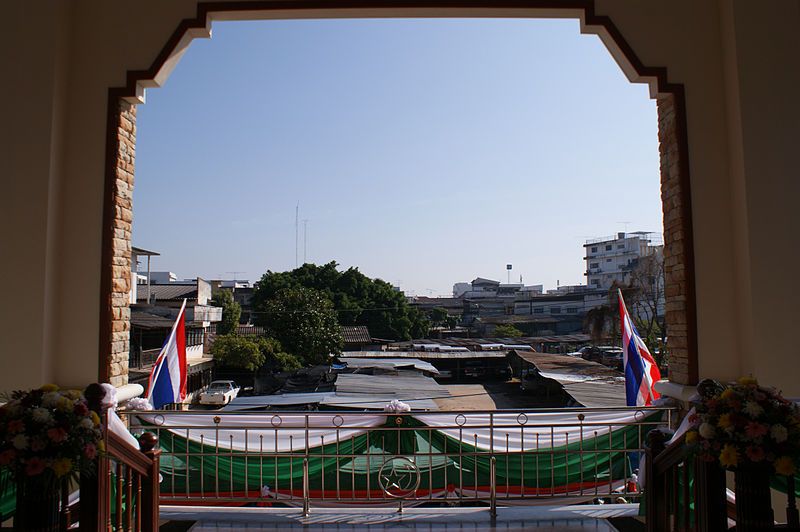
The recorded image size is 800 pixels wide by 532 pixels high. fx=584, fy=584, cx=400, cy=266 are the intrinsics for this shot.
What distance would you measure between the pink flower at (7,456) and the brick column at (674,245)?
4284mm

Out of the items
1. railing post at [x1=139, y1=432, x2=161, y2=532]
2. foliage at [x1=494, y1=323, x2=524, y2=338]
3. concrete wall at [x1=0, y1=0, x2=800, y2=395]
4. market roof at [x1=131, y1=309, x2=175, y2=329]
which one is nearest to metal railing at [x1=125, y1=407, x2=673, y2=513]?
concrete wall at [x1=0, y1=0, x2=800, y2=395]

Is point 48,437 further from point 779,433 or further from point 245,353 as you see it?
point 245,353

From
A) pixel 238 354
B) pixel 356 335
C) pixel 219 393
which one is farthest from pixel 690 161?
pixel 356 335

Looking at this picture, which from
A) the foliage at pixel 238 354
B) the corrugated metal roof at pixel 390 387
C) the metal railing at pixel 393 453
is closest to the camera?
the metal railing at pixel 393 453

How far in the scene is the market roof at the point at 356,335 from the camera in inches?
1363

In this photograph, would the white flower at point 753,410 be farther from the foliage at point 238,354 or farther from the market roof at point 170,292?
the market roof at point 170,292

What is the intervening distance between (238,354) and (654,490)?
22.7 meters

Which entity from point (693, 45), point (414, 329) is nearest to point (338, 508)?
point (693, 45)

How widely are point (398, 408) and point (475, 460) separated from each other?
2.42 feet

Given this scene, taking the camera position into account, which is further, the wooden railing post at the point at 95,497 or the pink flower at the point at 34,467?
the wooden railing post at the point at 95,497

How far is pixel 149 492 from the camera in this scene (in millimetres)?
3299

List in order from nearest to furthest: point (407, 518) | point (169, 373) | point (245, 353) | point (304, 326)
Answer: point (407, 518), point (169, 373), point (245, 353), point (304, 326)

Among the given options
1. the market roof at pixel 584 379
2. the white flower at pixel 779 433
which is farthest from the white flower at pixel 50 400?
the market roof at pixel 584 379

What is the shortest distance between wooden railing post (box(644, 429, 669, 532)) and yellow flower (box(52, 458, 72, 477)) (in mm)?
2849
